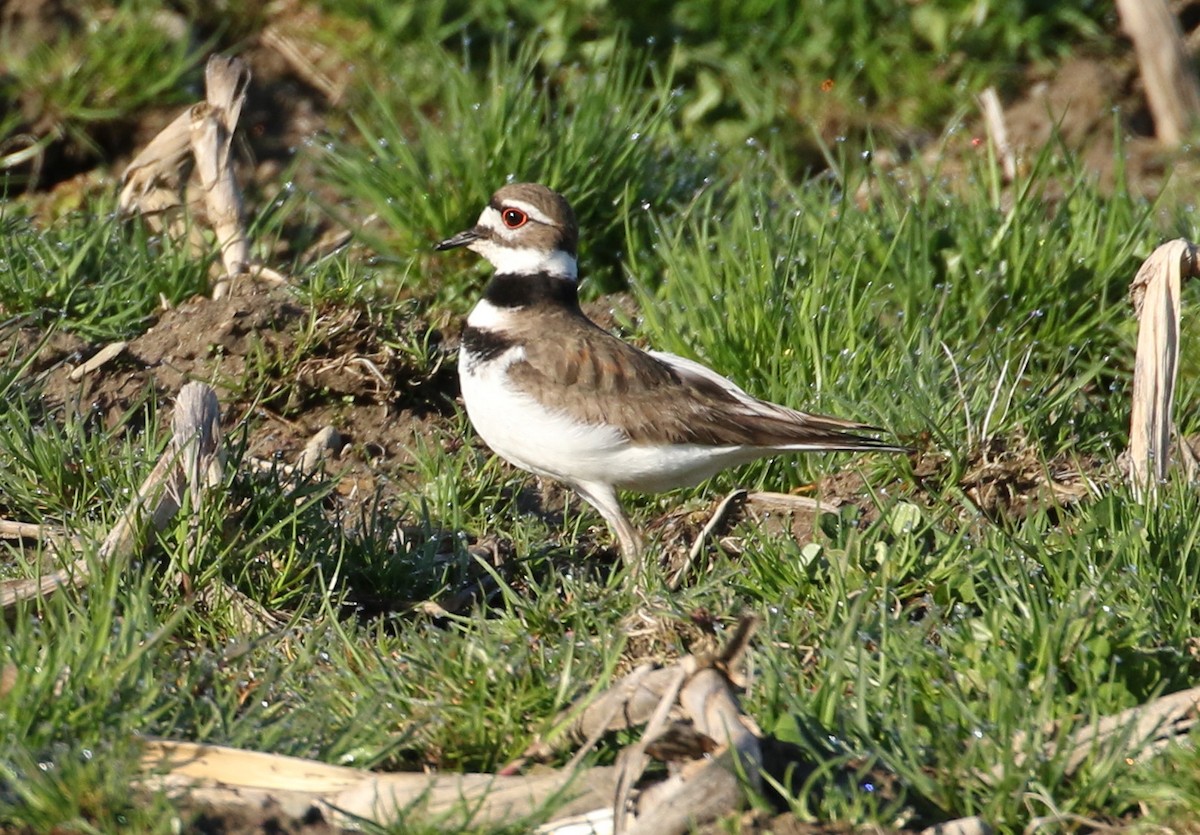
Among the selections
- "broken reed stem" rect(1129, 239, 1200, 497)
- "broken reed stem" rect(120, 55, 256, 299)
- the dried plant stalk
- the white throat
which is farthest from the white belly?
the dried plant stalk

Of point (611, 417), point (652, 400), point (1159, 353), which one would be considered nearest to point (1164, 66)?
point (1159, 353)

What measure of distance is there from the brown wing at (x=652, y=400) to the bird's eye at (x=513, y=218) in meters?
0.50

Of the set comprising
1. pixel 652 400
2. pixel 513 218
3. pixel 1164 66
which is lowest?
pixel 652 400

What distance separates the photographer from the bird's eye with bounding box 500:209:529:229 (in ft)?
19.5

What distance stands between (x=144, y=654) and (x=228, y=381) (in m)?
2.29

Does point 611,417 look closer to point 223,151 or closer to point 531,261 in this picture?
point 531,261

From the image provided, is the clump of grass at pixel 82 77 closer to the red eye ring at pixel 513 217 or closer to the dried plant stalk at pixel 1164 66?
the red eye ring at pixel 513 217

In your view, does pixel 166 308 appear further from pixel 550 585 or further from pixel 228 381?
pixel 550 585

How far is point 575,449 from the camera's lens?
5367 mm

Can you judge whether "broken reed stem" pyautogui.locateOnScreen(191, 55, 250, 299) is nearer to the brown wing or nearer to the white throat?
the white throat

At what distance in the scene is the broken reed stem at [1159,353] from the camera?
5.25m

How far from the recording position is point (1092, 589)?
4480mm

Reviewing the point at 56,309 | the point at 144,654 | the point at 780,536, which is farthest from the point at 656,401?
the point at 56,309

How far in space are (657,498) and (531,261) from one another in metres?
1.04
